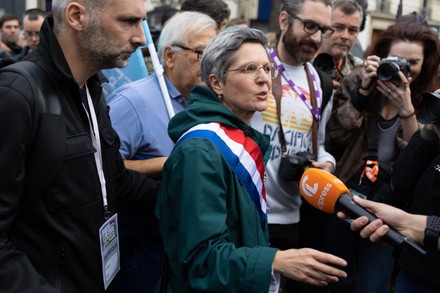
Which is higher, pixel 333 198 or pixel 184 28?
pixel 184 28

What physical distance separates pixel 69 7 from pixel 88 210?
740 millimetres

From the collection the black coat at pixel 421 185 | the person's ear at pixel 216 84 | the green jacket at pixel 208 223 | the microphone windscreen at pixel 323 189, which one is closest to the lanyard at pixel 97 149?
the green jacket at pixel 208 223

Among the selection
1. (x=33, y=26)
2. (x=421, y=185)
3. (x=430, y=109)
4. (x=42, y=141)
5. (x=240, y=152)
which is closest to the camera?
(x=42, y=141)

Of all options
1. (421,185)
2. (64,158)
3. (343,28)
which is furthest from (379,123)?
(64,158)

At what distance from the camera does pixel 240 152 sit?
2037mm

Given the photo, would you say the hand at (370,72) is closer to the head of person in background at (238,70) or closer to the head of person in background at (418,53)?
the head of person in background at (418,53)

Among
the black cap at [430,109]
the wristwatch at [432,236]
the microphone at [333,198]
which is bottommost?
the wristwatch at [432,236]

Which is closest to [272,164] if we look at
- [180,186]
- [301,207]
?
[301,207]

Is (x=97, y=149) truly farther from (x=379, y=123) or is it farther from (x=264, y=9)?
(x=264, y=9)

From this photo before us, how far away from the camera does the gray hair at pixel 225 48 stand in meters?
2.20

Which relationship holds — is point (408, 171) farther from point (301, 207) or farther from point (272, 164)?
point (301, 207)

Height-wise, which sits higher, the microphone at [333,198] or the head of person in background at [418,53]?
the head of person in background at [418,53]

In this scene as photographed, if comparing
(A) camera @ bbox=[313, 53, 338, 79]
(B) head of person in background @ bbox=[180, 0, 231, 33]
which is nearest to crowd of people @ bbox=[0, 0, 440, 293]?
(A) camera @ bbox=[313, 53, 338, 79]

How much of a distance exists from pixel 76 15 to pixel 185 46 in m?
1.05
